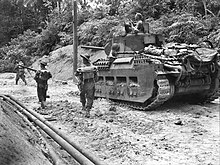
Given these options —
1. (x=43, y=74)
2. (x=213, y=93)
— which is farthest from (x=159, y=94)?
(x=43, y=74)

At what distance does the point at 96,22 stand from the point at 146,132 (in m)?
18.0

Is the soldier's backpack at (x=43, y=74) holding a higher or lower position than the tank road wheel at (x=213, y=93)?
higher

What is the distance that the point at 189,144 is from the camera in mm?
6160

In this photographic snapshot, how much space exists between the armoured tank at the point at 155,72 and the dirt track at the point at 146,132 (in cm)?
56

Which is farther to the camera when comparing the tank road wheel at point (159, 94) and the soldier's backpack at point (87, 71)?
the tank road wheel at point (159, 94)

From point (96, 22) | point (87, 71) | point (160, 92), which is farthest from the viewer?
point (96, 22)

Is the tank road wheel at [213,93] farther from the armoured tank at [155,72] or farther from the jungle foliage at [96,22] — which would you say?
the jungle foliage at [96,22]

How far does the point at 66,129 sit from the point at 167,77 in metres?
3.66

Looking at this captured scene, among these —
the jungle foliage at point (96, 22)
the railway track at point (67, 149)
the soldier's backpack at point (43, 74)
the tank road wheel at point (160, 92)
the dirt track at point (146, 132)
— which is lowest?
the dirt track at point (146, 132)

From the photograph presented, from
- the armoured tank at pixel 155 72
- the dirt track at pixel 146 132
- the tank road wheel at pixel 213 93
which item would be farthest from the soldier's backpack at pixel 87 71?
the tank road wheel at pixel 213 93

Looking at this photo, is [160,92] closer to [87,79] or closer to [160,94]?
[160,94]

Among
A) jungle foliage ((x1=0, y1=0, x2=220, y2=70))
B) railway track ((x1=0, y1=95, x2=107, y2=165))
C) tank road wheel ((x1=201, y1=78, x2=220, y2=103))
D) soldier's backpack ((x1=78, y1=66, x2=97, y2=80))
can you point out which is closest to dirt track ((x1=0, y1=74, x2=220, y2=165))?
tank road wheel ((x1=201, y1=78, x2=220, y2=103))

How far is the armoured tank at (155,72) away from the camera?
9.28 m

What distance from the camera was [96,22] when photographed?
2409cm
